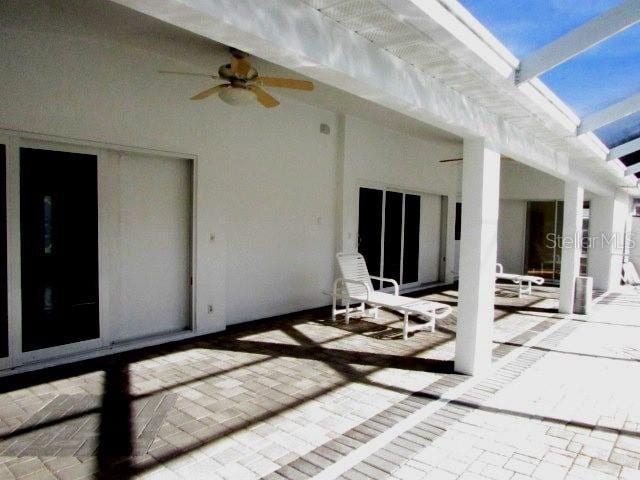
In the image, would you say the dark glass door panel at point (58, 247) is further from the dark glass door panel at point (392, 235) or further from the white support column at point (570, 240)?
the white support column at point (570, 240)

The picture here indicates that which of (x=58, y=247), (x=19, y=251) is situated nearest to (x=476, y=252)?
(x=58, y=247)

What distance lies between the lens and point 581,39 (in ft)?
9.75

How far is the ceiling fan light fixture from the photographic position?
442cm

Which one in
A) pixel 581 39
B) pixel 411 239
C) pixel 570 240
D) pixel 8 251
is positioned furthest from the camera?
pixel 411 239

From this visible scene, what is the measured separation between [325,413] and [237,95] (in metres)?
3.13

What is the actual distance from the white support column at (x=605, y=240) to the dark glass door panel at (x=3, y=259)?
37.1 feet

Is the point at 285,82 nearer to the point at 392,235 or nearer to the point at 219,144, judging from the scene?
the point at 219,144

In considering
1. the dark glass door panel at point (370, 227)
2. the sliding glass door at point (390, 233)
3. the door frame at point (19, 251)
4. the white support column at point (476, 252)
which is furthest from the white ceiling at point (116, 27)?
the sliding glass door at point (390, 233)

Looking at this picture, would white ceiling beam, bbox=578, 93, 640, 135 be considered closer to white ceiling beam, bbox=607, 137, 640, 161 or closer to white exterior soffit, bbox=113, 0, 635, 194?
white exterior soffit, bbox=113, 0, 635, 194

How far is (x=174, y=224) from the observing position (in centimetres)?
540

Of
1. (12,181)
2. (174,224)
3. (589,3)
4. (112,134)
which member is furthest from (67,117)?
(589,3)

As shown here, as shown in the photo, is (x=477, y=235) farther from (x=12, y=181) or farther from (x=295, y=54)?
(x=12, y=181)

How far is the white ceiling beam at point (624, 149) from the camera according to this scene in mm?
5980

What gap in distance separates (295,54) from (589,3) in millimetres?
2014
